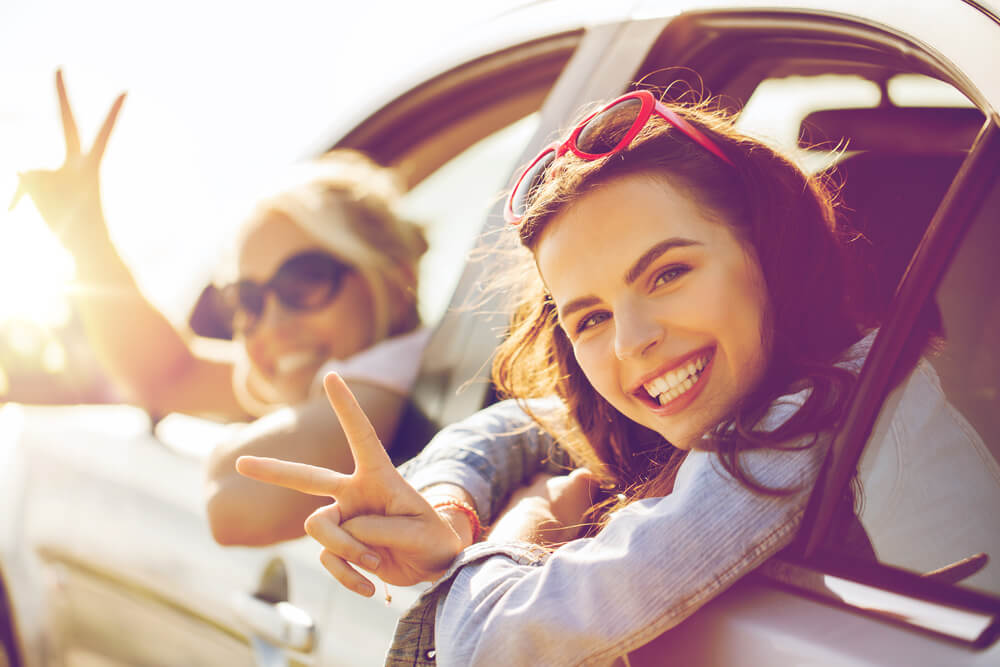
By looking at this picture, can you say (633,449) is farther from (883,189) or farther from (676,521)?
(883,189)

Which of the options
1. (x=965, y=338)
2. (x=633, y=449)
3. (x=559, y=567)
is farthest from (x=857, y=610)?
(x=633, y=449)

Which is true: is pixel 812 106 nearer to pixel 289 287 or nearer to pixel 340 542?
pixel 340 542

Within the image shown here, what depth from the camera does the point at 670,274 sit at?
123 cm

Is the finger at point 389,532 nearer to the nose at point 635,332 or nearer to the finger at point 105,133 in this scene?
the nose at point 635,332

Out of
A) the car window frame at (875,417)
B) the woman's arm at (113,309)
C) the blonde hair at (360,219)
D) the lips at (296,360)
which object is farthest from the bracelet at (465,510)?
→ the woman's arm at (113,309)

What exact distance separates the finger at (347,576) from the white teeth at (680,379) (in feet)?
1.67

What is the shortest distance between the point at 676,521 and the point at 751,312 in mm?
393

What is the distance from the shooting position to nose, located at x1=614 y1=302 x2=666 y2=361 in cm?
119

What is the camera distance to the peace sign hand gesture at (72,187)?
2.77 m

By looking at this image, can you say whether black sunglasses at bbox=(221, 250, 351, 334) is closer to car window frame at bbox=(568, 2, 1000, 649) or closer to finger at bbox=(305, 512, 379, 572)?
finger at bbox=(305, 512, 379, 572)

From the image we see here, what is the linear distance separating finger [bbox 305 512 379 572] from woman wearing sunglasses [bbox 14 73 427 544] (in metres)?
0.87

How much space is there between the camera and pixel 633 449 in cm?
152

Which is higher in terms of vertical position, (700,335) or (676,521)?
(700,335)

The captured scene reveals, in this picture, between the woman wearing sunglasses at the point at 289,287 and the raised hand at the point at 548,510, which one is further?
the woman wearing sunglasses at the point at 289,287
